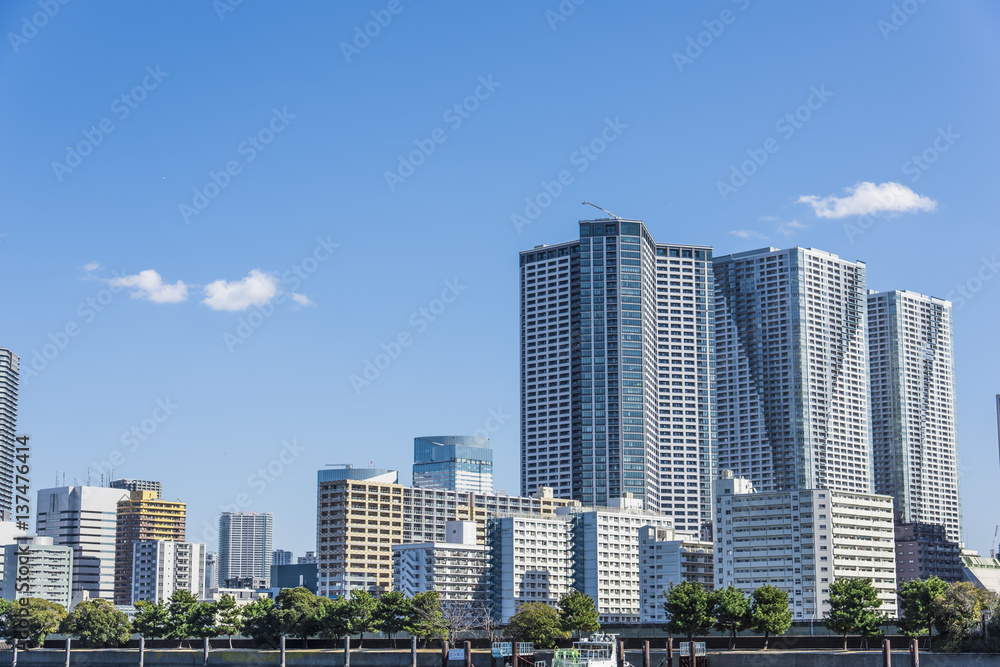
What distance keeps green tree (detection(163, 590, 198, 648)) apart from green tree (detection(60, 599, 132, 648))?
6249mm

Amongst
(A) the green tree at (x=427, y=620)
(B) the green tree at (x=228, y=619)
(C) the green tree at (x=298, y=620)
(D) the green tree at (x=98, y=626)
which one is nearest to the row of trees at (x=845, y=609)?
(A) the green tree at (x=427, y=620)

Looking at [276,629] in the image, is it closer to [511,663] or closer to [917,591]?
[511,663]

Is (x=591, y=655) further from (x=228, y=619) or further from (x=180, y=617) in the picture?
(x=180, y=617)

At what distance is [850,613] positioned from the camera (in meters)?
135

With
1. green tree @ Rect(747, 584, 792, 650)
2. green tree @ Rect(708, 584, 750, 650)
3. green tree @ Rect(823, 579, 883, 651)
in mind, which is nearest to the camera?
green tree @ Rect(823, 579, 883, 651)

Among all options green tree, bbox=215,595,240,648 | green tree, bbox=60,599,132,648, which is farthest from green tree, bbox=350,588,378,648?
green tree, bbox=60,599,132,648

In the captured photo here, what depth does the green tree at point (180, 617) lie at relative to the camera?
166 meters

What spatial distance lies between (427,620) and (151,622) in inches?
1610

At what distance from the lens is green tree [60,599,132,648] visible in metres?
167

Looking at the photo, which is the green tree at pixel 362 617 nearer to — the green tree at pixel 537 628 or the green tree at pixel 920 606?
the green tree at pixel 537 628

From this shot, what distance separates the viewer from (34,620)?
16512cm

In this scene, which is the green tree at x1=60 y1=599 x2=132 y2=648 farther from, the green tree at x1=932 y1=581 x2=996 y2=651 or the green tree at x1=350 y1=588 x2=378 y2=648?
the green tree at x1=932 y1=581 x2=996 y2=651

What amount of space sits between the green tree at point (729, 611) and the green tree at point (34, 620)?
8416 cm

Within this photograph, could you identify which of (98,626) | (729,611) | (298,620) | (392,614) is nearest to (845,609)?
(729,611)
